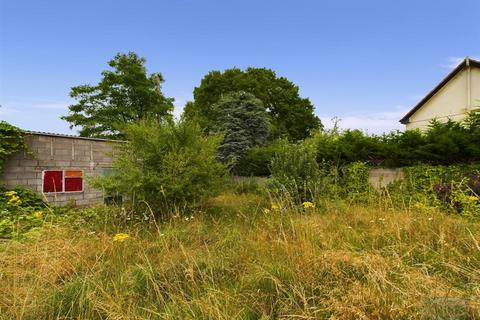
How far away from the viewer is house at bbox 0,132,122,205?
7570 millimetres

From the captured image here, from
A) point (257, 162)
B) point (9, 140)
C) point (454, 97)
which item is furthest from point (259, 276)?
point (454, 97)

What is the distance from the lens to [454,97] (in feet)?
45.9

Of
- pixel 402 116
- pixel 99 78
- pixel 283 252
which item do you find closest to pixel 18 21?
pixel 283 252

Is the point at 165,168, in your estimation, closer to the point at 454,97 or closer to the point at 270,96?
the point at 454,97

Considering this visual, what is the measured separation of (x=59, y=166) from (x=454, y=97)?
55.9 feet

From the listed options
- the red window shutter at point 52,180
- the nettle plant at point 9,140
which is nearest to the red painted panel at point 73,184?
the red window shutter at point 52,180

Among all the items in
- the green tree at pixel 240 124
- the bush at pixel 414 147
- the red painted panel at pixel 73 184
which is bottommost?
the red painted panel at pixel 73 184

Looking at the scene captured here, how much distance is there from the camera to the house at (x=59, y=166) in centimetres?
757

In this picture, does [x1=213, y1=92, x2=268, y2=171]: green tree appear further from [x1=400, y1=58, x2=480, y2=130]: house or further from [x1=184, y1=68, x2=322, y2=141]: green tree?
[x1=400, y1=58, x2=480, y2=130]: house

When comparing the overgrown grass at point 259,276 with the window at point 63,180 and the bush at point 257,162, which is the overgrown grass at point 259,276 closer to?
A: the window at point 63,180

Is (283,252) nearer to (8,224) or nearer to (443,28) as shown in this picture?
(8,224)

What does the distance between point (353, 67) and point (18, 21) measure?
9124mm

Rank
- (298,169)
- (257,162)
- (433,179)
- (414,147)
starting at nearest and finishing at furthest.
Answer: (433,179), (298,169), (414,147), (257,162)

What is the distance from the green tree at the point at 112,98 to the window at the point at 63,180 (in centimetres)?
1138
